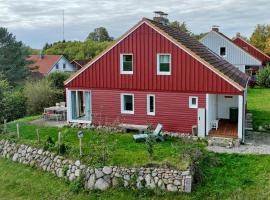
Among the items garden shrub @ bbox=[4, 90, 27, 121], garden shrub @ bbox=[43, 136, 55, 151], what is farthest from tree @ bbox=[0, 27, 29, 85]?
garden shrub @ bbox=[43, 136, 55, 151]

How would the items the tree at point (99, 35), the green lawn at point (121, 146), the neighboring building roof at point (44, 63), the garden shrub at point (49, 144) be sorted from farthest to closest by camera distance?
1. the tree at point (99, 35)
2. the neighboring building roof at point (44, 63)
3. the garden shrub at point (49, 144)
4. the green lawn at point (121, 146)

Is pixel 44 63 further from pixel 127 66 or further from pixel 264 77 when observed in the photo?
pixel 127 66

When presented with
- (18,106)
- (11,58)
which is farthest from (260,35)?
(18,106)

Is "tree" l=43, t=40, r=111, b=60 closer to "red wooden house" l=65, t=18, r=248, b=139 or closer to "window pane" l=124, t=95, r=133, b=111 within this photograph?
"red wooden house" l=65, t=18, r=248, b=139

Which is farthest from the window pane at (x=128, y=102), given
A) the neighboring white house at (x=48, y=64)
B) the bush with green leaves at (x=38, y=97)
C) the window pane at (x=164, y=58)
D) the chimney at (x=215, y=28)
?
the neighboring white house at (x=48, y=64)

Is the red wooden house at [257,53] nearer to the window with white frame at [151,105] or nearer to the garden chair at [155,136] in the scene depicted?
the window with white frame at [151,105]

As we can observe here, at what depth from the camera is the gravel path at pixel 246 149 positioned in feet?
60.2

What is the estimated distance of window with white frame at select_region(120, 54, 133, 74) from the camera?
75.5 ft

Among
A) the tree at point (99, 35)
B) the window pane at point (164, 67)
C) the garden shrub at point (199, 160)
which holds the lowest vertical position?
the garden shrub at point (199, 160)

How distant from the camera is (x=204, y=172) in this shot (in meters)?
16.0

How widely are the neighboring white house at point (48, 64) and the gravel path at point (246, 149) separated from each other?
48457 mm

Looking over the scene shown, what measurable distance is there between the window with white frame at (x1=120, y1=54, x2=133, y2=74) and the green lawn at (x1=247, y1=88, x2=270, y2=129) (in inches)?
350

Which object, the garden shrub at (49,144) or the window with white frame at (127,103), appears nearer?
the garden shrub at (49,144)

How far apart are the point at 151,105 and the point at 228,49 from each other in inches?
1088
